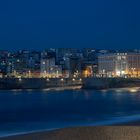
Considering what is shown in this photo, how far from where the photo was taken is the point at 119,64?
79562mm

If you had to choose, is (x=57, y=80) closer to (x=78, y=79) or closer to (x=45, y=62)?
(x=78, y=79)

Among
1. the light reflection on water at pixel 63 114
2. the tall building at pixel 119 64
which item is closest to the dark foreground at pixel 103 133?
the light reflection on water at pixel 63 114

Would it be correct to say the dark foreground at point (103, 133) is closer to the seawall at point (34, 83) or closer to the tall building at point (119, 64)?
the seawall at point (34, 83)

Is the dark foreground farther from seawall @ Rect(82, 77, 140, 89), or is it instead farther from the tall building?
the tall building

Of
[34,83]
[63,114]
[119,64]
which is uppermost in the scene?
[119,64]

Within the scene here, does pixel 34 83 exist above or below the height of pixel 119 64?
below

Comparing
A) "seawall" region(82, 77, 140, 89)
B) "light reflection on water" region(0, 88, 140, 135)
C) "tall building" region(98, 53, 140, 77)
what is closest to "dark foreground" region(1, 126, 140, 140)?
"light reflection on water" region(0, 88, 140, 135)

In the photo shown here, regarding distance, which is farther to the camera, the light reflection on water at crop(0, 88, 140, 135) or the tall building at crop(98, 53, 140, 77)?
the tall building at crop(98, 53, 140, 77)

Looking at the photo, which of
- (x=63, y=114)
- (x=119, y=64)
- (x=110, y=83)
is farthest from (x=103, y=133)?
(x=119, y=64)

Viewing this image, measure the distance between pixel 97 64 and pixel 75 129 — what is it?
81.7m

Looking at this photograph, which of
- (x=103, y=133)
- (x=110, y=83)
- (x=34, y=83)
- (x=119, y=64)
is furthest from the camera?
(x=119, y=64)

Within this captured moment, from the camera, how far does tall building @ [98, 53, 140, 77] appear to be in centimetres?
7656

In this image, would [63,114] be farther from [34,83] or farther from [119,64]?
[119,64]

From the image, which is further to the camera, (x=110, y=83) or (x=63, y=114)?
(x=110, y=83)
